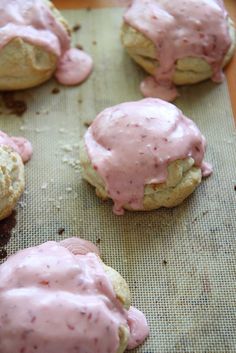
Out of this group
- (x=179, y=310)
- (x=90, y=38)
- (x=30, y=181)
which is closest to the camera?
(x=179, y=310)

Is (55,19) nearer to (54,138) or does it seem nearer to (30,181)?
(54,138)

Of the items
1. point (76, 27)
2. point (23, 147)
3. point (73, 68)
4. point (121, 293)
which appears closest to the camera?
point (121, 293)

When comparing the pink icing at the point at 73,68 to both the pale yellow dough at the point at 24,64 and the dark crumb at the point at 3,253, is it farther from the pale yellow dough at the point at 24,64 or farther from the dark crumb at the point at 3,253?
the dark crumb at the point at 3,253

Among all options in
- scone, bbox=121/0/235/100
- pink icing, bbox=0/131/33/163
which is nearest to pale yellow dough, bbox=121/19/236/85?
scone, bbox=121/0/235/100

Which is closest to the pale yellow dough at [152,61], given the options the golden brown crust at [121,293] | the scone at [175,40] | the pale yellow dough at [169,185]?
the scone at [175,40]

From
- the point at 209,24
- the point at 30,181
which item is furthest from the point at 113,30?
the point at 30,181

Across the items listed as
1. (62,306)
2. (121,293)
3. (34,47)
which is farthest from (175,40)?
(62,306)

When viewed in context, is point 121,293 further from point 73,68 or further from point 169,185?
point 73,68

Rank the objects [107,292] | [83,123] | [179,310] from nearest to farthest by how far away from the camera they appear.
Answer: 1. [107,292]
2. [179,310]
3. [83,123]
